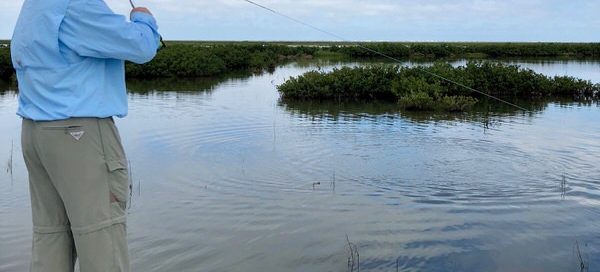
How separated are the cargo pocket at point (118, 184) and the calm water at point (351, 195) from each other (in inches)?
82.0

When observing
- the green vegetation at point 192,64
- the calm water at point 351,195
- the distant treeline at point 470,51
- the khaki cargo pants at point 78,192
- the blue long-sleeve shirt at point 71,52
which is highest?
the distant treeline at point 470,51

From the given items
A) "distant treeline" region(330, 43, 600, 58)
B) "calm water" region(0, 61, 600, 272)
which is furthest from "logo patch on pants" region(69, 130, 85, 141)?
"distant treeline" region(330, 43, 600, 58)

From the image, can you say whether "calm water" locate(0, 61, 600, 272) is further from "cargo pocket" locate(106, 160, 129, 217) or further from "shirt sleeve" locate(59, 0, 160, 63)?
"shirt sleeve" locate(59, 0, 160, 63)

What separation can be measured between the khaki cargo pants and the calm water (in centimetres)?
194

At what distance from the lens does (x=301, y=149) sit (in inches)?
385

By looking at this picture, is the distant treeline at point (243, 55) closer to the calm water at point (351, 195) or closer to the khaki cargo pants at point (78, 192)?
the calm water at point (351, 195)

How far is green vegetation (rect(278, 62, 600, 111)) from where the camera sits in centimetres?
1769

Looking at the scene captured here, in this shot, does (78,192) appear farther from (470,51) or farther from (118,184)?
(470,51)

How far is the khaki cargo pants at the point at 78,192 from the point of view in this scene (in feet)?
8.80

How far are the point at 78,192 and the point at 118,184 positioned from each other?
18 centimetres

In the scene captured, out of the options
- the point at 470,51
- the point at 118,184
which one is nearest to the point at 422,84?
the point at 118,184

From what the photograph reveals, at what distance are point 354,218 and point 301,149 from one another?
12.2ft

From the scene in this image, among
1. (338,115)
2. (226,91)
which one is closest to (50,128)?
(338,115)

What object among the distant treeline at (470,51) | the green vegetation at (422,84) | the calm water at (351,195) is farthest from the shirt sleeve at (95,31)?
the distant treeline at (470,51)
